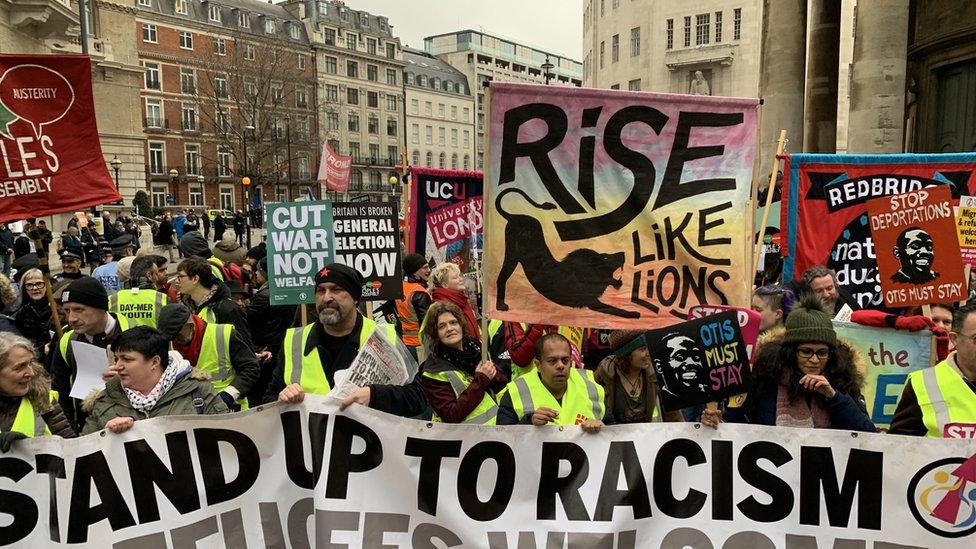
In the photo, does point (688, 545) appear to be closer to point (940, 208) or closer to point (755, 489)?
point (755, 489)

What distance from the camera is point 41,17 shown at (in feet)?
96.3

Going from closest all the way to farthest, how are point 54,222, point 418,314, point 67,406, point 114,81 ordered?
point 67,406 < point 418,314 < point 54,222 < point 114,81

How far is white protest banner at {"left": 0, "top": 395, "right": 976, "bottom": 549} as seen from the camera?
12.5 ft

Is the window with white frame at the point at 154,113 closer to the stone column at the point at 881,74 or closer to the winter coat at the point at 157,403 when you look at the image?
the stone column at the point at 881,74

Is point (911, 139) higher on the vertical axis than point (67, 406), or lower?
higher

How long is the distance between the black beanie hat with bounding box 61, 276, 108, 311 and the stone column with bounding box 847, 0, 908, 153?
50.5ft

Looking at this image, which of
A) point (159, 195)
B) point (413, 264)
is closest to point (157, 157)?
point (159, 195)

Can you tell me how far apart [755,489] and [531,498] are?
105 centimetres

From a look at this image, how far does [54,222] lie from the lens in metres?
31.6

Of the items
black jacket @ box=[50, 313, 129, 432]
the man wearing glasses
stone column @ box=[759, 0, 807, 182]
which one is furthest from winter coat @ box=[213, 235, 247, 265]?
stone column @ box=[759, 0, 807, 182]

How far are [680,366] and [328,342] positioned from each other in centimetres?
206

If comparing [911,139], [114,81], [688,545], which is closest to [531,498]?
[688,545]

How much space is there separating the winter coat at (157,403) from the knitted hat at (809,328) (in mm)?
2935

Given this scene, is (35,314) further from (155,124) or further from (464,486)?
(155,124)
